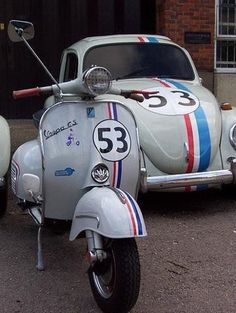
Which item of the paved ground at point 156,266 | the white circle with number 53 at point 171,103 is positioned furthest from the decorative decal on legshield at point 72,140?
the white circle with number 53 at point 171,103

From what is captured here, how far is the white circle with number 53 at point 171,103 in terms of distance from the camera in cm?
563

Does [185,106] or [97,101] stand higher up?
[97,101]

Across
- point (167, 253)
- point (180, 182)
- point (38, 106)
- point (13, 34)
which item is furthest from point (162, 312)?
point (38, 106)

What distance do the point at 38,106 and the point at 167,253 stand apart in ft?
21.6

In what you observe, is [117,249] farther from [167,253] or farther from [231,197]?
[231,197]

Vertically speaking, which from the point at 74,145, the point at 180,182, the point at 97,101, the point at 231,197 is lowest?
the point at 231,197

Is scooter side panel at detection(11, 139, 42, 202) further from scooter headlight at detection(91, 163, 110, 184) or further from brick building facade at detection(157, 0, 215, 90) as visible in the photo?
brick building facade at detection(157, 0, 215, 90)

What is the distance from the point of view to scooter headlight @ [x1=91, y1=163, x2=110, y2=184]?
150 inches

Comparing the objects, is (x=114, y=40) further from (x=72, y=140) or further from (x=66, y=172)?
(x=66, y=172)

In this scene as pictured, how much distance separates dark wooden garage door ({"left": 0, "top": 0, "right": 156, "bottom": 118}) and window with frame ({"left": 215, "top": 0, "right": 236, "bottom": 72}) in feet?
5.15

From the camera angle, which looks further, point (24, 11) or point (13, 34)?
→ point (24, 11)

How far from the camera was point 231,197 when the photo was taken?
6324mm

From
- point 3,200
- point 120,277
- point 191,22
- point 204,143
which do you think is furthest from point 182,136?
point 191,22

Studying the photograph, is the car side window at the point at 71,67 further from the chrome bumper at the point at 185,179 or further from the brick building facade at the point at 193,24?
the brick building facade at the point at 193,24
